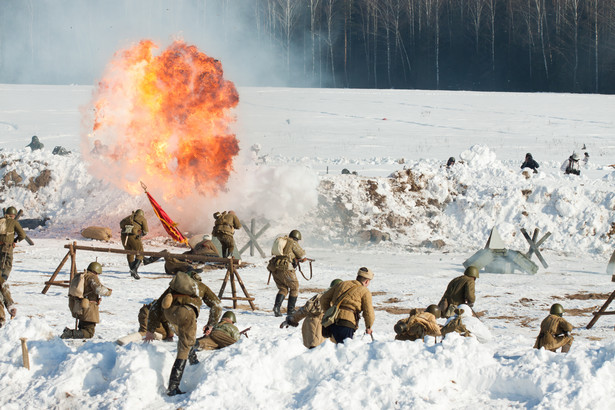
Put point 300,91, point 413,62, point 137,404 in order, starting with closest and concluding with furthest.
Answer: point 137,404 < point 300,91 < point 413,62

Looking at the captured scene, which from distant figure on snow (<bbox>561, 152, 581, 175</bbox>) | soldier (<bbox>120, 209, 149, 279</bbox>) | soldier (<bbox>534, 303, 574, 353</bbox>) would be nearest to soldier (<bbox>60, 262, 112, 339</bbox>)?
soldier (<bbox>534, 303, 574, 353</bbox>)

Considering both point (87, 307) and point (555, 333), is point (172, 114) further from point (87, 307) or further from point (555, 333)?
point (555, 333)

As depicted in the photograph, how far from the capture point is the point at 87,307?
11539 millimetres

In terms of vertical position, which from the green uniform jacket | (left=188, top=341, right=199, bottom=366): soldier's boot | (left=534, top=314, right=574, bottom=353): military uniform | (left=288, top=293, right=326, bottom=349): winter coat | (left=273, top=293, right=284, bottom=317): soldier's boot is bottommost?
(left=273, top=293, right=284, bottom=317): soldier's boot

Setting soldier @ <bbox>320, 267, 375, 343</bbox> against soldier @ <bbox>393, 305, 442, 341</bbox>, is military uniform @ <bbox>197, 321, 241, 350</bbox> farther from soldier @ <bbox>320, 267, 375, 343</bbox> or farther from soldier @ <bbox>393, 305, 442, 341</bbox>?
soldier @ <bbox>393, 305, 442, 341</bbox>

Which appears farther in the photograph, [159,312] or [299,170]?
[299,170]

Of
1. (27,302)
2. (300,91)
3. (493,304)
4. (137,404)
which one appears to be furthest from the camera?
(300,91)

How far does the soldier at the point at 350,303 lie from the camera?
964 cm

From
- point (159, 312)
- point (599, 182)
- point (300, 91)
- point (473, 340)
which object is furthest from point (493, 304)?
point (300, 91)

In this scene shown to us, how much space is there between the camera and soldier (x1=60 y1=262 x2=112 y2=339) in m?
11.5

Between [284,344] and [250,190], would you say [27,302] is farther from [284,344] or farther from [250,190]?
[250,190]

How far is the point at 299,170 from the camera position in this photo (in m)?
25.7

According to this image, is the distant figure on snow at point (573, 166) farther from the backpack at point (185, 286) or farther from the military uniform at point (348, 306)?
the backpack at point (185, 286)

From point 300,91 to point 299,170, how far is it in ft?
104
